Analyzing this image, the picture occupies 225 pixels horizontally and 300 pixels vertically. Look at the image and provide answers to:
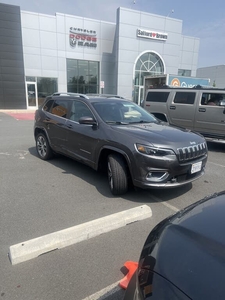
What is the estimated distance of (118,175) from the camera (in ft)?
12.9

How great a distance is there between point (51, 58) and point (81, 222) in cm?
2374

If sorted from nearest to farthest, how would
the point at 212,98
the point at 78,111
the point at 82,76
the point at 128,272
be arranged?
the point at 128,272
the point at 78,111
the point at 212,98
the point at 82,76

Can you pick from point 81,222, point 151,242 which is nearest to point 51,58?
point 81,222

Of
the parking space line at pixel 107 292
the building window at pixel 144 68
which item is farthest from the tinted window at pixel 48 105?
the building window at pixel 144 68

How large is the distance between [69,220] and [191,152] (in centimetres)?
227

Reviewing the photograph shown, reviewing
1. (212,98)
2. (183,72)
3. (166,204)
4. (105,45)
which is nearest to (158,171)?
(166,204)

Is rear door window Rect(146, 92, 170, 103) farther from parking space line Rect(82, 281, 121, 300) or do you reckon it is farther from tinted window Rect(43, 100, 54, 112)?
parking space line Rect(82, 281, 121, 300)

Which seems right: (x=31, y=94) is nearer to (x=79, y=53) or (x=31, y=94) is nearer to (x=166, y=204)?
(x=79, y=53)

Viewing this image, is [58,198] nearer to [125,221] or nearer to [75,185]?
[75,185]

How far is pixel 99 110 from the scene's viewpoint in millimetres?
4715

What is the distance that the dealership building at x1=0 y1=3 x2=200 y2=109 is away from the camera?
886 inches

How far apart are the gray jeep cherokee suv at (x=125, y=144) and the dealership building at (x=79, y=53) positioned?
1891 centimetres

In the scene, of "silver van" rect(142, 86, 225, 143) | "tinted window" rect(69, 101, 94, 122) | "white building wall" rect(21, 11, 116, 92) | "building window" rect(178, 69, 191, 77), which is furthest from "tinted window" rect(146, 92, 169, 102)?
"building window" rect(178, 69, 191, 77)

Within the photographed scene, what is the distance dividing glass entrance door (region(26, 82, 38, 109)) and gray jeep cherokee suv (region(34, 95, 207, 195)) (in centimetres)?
2028
